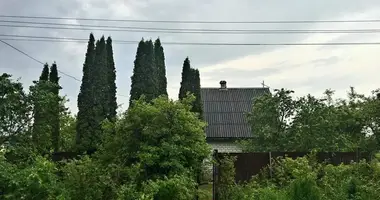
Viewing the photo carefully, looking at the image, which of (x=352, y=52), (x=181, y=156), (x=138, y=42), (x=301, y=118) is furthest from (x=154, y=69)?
(x=181, y=156)

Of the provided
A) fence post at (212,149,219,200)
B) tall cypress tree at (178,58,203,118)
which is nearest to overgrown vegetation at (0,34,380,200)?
fence post at (212,149,219,200)

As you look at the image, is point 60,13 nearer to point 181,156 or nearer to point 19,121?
point 19,121

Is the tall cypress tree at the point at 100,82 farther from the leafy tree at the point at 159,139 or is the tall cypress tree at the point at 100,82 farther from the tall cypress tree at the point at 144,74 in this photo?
the leafy tree at the point at 159,139

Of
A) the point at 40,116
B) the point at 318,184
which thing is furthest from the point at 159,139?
the point at 40,116

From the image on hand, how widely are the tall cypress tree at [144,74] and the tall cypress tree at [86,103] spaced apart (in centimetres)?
167

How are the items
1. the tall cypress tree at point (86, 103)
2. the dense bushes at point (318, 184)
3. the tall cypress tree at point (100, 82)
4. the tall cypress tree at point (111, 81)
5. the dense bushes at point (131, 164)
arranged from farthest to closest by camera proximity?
the tall cypress tree at point (111, 81)
the tall cypress tree at point (100, 82)
the tall cypress tree at point (86, 103)
the dense bushes at point (318, 184)
the dense bushes at point (131, 164)

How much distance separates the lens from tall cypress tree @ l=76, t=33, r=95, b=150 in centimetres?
1432

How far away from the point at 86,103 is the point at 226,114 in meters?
8.20

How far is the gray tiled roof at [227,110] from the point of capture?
19531 mm

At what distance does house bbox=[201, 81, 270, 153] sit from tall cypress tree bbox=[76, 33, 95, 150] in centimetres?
593

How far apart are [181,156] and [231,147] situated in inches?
449

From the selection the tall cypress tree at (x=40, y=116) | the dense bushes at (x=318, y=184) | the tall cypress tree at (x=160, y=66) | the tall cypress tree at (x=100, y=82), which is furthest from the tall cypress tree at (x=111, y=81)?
the dense bushes at (x=318, y=184)

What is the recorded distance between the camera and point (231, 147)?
19203 mm

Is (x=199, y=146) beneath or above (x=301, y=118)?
beneath
